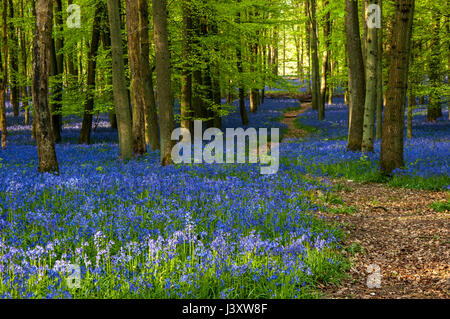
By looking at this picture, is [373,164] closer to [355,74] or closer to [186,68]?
[355,74]

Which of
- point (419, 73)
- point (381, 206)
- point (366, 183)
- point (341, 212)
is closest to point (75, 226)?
point (341, 212)

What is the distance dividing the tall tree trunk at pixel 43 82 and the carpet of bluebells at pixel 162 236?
582 millimetres

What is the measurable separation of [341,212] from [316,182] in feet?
7.12

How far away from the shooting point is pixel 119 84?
1177 centimetres

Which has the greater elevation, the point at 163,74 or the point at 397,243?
the point at 163,74

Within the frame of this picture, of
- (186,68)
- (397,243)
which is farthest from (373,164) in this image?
(186,68)

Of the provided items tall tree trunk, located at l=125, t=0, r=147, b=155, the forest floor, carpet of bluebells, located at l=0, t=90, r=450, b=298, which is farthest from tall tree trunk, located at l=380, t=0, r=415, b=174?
tall tree trunk, located at l=125, t=0, r=147, b=155

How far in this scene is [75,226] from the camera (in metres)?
5.02

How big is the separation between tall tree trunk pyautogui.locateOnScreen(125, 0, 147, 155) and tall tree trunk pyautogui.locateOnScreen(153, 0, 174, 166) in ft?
6.10

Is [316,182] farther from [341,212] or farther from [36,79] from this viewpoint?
[36,79]

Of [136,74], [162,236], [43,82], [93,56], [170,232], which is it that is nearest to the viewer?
[162,236]

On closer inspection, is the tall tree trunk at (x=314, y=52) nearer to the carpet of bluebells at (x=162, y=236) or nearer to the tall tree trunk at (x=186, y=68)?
→ the tall tree trunk at (x=186, y=68)

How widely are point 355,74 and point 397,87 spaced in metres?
3.71

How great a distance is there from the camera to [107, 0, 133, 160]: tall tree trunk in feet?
37.7
